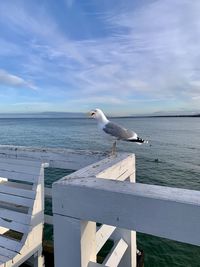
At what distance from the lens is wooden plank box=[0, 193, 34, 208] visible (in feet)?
9.46

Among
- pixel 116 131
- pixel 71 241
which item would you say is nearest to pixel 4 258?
pixel 116 131

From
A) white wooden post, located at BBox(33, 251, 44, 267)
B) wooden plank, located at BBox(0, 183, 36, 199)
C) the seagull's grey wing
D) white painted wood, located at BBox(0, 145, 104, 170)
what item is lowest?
Result: white wooden post, located at BBox(33, 251, 44, 267)

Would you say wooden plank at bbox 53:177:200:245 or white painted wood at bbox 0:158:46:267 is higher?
wooden plank at bbox 53:177:200:245

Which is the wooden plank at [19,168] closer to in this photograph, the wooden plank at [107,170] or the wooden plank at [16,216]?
the wooden plank at [16,216]

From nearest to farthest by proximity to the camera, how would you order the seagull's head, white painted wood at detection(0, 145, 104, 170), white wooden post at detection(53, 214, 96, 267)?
white wooden post at detection(53, 214, 96, 267) < white painted wood at detection(0, 145, 104, 170) < the seagull's head

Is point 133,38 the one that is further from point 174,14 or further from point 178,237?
point 178,237

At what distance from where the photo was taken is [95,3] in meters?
6.68

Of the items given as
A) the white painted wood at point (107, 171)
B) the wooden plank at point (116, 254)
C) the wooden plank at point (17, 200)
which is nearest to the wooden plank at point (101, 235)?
the white painted wood at point (107, 171)

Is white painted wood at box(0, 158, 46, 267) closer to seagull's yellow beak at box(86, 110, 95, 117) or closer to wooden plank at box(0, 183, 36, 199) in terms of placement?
wooden plank at box(0, 183, 36, 199)

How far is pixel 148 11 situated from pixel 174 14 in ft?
2.48

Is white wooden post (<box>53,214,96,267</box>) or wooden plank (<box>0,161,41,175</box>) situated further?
wooden plank (<box>0,161,41,175</box>)

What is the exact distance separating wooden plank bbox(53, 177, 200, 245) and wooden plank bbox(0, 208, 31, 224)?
1874 mm

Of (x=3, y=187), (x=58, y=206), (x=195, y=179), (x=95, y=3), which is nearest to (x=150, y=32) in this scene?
(x=95, y=3)

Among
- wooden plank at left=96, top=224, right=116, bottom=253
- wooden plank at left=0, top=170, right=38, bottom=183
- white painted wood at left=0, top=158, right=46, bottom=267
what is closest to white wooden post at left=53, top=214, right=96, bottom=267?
wooden plank at left=96, top=224, right=116, bottom=253
